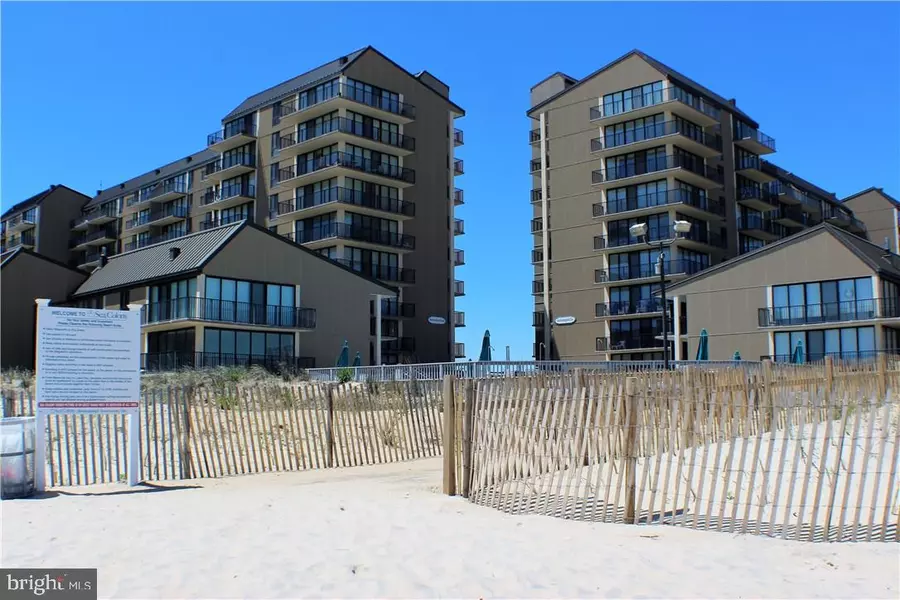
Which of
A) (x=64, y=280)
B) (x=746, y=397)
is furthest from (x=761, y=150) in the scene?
(x=746, y=397)

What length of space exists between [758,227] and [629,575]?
6487 centimetres

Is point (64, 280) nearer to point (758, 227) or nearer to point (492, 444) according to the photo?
point (492, 444)

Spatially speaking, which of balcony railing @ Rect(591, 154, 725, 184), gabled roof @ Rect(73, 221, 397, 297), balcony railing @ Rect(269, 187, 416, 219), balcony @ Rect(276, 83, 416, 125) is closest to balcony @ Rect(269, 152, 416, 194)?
balcony railing @ Rect(269, 187, 416, 219)

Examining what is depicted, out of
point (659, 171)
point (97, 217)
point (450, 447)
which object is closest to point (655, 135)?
point (659, 171)

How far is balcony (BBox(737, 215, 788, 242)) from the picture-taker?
65.1m

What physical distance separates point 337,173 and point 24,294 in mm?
22307

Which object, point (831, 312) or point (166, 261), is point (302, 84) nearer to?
point (166, 261)

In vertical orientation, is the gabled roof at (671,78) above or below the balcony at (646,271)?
above

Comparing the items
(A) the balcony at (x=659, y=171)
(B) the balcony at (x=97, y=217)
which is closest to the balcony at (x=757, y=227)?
(A) the balcony at (x=659, y=171)

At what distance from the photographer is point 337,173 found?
5775cm

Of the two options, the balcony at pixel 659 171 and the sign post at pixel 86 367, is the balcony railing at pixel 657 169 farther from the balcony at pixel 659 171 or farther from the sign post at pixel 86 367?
the sign post at pixel 86 367

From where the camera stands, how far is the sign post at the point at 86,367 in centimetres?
1188

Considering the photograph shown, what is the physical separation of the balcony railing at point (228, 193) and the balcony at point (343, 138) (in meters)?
4.51

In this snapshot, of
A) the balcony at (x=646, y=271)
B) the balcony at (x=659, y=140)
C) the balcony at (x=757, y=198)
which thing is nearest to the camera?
the balcony at (x=646, y=271)
